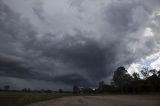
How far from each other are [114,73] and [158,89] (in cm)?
7122

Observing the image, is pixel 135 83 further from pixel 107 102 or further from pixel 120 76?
pixel 107 102

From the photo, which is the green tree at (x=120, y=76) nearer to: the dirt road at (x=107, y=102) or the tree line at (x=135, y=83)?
the tree line at (x=135, y=83)

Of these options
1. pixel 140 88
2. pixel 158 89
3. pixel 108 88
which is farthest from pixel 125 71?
pixel 158 89

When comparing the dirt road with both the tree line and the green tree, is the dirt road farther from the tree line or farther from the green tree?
the green tree

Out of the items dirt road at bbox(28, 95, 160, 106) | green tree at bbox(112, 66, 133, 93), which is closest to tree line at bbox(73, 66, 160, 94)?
green tree at bbox(112, 66, 133, 93)

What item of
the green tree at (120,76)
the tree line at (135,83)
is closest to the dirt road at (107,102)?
the tree line at (135,83)

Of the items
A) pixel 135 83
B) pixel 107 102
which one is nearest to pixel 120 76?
pixel 135 83

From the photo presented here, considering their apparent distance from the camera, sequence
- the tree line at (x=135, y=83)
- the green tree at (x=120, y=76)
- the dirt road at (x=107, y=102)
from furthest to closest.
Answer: the green tree at (x=120, y=76) → the tree line at (x=135, y=83) → the dirt road at (x=107, y=102)

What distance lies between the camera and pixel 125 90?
135625mm

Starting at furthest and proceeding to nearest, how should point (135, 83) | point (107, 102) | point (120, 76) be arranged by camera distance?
point (120, 76)
point (135, 83)
point (107, 102)

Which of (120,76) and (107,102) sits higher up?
(120,76)

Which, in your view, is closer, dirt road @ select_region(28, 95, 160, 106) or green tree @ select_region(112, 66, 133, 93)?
dirt road @ select_region(28, 95, 160, 106)

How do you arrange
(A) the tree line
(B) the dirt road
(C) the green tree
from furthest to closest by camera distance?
1. (C) the green tree
2. (A) the tree line
3. (B) the dirt road

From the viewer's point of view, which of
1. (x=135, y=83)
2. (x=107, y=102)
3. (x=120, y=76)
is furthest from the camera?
(x=120, y=76)
